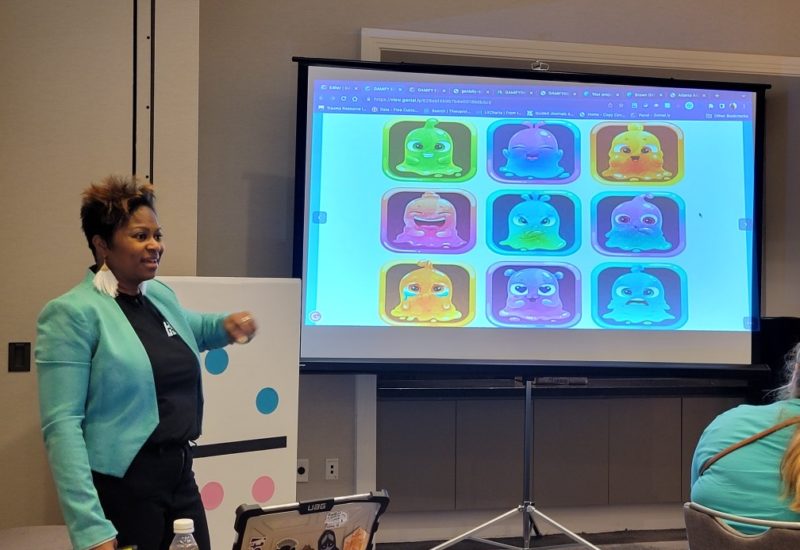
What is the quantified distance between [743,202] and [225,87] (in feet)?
8.01

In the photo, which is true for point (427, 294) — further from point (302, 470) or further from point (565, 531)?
point (565, 531)

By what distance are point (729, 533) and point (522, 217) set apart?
2102mm

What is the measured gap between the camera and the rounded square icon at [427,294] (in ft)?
11.1

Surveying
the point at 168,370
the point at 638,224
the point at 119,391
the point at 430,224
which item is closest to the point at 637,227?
the point at 638,224

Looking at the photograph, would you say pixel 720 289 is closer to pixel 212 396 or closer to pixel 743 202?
pixel 743 202

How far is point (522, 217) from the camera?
11.4ft

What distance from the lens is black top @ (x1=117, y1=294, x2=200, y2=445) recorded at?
5.74 ft

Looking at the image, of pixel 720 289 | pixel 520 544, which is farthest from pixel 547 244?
pixel 520 544

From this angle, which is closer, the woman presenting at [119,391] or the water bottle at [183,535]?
the water bottle at [183,535]

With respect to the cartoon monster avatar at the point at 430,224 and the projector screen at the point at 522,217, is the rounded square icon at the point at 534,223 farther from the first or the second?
the cartoon monster avatar at the point at 430,224

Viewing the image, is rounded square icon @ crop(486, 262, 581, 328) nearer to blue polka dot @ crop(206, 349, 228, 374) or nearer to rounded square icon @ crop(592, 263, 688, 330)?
rounded square icon @ crop(592, 263, 688, 330)

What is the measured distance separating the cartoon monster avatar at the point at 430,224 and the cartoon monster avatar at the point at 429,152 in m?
0.11

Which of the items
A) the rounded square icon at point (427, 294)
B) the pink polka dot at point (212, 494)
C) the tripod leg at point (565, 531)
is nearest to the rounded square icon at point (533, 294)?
the rounded square icon at point (427, 294)

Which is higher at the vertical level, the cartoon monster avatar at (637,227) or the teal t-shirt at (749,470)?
the cartoon monster avatar at (637,227)
